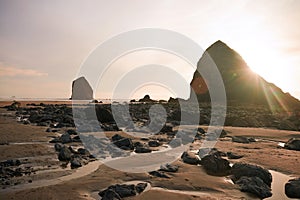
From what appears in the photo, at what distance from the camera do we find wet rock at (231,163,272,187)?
285 inches

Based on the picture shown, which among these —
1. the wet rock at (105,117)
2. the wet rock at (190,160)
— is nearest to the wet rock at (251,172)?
the wet rock at (190,160)

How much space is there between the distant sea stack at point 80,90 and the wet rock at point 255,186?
160 metres

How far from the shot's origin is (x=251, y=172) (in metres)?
7.43

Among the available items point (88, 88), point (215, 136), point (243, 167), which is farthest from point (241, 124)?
point (88, 88)

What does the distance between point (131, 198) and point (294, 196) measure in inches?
165

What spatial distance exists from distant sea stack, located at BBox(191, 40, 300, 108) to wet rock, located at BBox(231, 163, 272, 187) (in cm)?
6477

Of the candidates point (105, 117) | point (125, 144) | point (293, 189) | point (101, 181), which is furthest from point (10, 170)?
point (105, 117)

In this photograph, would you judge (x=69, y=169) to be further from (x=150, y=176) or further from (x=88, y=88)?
(x=88, y=88)

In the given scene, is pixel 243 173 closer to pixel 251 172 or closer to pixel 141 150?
pixel 251 172

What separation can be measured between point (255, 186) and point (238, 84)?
73.3m

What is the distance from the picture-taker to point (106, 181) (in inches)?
265

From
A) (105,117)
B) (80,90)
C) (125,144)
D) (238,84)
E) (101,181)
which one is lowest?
(101,181)

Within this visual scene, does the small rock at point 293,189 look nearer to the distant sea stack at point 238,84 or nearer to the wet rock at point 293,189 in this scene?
the wet rock at point 293,189

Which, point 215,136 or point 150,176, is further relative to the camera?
point 215,136
